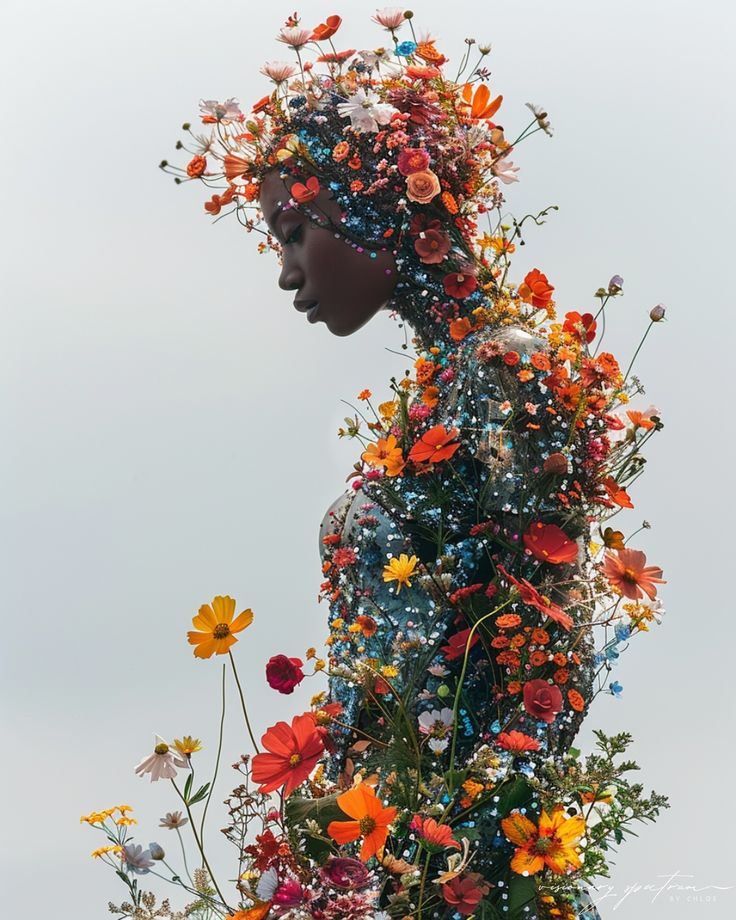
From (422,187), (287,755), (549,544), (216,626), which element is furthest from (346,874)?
(422,187)

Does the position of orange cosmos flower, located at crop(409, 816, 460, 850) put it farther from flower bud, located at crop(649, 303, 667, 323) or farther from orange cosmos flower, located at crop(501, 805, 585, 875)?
flower bud, located at crop(649, 303, 667, 323)

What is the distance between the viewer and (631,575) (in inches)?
128

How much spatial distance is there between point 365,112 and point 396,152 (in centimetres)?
16

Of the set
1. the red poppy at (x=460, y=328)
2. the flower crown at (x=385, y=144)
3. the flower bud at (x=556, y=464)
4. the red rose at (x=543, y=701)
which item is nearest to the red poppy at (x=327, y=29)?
the flower crown at (x=385, y=144)

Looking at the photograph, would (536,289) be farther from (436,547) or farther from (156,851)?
(156,851)

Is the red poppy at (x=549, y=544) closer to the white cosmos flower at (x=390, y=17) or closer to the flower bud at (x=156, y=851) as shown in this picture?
the flower bud at (x=156, y=851)

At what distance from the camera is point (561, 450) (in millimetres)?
3422

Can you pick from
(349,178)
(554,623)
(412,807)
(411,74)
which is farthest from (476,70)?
(412,807)

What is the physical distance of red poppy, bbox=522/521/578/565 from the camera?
3316 millimetres

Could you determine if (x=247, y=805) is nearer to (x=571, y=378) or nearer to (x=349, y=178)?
(x=571, y=378)

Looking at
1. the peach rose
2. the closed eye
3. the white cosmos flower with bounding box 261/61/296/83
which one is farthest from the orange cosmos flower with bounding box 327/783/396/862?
the white cosmos flower with bounding box 261/61/296/83

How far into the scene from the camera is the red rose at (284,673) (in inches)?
120

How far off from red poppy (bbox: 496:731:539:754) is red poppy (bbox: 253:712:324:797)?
0.44 metres

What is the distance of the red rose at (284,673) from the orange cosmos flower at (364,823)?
1.23 ft
